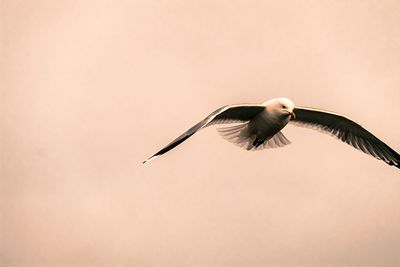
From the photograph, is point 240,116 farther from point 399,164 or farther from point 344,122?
point 399,164

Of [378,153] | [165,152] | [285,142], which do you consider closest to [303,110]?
[285,142]

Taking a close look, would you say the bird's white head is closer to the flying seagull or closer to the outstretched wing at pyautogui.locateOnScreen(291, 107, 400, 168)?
the flying seagull

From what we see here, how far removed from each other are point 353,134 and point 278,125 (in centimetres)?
149

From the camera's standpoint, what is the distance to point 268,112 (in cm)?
812

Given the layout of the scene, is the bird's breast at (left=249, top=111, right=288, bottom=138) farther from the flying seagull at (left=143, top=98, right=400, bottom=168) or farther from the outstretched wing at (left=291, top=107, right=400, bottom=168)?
the outstretched wing at (left=291, top=107, right=400, bottom=168)

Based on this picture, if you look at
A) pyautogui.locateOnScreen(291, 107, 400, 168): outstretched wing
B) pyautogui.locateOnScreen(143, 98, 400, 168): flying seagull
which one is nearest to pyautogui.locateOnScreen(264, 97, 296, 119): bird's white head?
pyautogui.locateOnScreen(143, 98, 400, 168): flying seagull

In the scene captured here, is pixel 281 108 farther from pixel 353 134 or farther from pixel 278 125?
pixel 353 134

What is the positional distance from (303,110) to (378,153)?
4.18 ft

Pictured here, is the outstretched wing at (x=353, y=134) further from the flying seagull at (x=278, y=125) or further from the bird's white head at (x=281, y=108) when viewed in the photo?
the bird's white head at (x=281, y=108)

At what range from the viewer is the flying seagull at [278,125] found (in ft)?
26.5

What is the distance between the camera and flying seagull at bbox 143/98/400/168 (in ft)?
26.5

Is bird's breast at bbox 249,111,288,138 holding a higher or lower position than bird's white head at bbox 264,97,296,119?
lower

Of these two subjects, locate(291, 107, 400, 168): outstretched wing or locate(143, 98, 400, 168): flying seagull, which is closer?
locate(143, 98, 400, 168): flying seagull

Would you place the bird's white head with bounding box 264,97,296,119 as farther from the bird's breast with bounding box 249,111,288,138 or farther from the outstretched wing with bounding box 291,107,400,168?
the outstretched wing with bounding box 291,107,400,168
